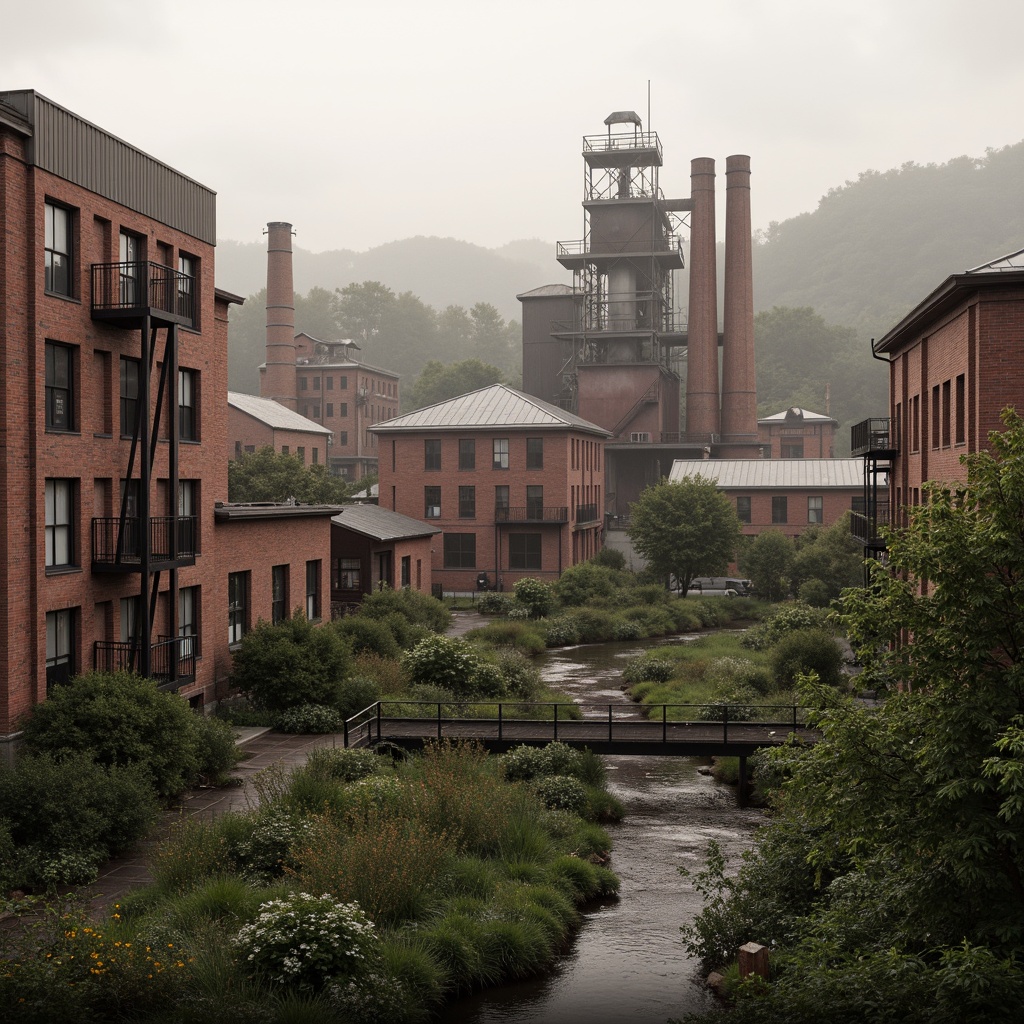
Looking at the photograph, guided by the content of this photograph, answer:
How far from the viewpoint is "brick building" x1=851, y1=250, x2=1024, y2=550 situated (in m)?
21.9

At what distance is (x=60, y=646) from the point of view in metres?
21.8

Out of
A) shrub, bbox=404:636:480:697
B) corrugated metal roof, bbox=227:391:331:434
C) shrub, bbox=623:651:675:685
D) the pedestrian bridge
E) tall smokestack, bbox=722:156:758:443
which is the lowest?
shrub, bbox=623:651:675:685

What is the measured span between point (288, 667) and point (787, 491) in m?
44.5

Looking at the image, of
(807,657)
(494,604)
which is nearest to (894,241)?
(494,604)

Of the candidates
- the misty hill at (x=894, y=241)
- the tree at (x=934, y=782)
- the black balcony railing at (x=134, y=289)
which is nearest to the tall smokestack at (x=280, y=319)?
the black balcony railing at (x=134, y=289)

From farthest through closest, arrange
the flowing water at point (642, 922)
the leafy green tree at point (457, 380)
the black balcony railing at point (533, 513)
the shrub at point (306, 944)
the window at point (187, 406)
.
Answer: the leafy green tree at point (457, 380) → the black balcony railing at point (533, 513) → the window at point (187, 406) → the flowing water at point (642, 922) → the shrub at point (306, 944)

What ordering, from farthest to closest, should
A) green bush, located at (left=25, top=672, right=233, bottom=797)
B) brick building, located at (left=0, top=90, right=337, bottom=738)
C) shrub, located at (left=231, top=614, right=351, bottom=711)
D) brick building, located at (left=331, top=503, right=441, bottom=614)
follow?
brick building, located at (left=331, top=503, right=441, bottom=614) < shrub, located at (left=231, top=614, right=351, bottom=711) < brick building, located at (left=0, top=90, right=337, bottom=738) < green bush, located at (left=25, top=672, right=233, bottom=797)

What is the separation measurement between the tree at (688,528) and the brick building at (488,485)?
5.86m

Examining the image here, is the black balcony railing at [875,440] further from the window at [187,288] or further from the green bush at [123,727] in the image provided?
the green bush at [123,727]

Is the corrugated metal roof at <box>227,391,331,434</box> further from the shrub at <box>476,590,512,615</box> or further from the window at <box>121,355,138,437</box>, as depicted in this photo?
the window at <box>121,355,138,437</box>

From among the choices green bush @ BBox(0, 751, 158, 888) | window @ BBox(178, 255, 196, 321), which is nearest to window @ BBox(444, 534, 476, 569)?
window @ BBox(178, 255, 196, 321)

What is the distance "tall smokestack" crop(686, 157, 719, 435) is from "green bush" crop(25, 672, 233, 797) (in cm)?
5816

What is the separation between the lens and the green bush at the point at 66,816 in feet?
53.6

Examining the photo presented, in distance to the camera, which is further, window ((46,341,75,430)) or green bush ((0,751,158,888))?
window ((46,341,75,430))
